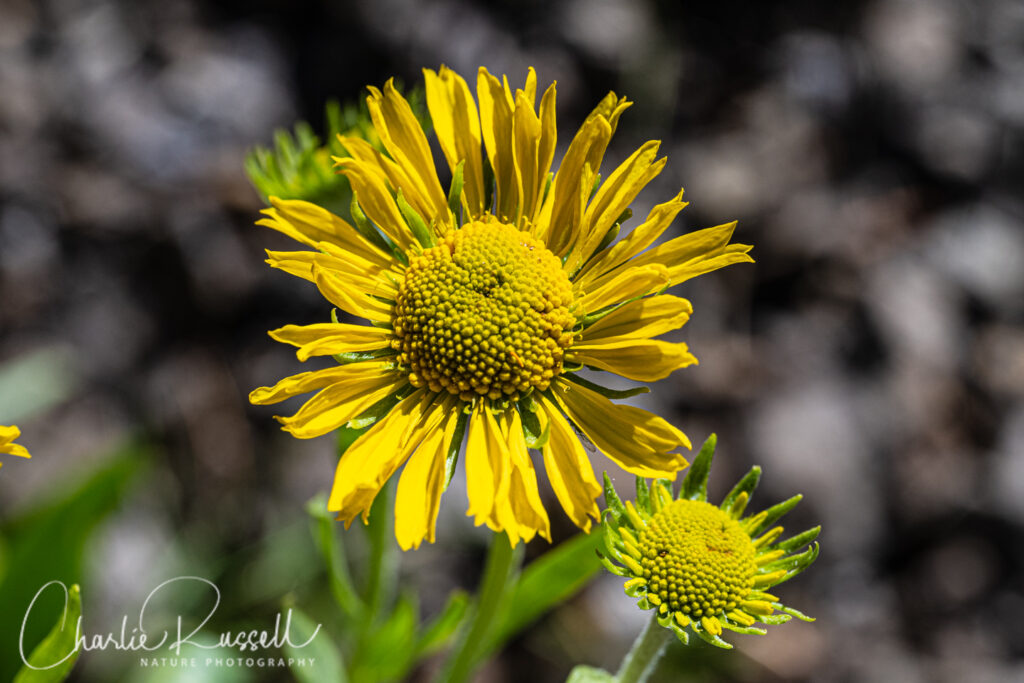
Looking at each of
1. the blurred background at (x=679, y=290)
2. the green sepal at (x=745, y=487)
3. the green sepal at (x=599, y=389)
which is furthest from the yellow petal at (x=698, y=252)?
the blurred background at (x=679, y=290)

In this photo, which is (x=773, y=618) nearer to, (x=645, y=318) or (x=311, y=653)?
(x=645, y=318)

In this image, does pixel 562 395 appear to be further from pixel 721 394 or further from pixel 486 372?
pixel 721 394

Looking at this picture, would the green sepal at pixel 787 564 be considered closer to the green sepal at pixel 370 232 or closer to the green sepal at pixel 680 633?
the green sepal at pixel 680 633

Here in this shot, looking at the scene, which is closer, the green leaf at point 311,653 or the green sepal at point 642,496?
the green sepal at point 642,496

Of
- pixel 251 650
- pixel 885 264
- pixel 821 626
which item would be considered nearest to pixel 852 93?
pixel 885 264

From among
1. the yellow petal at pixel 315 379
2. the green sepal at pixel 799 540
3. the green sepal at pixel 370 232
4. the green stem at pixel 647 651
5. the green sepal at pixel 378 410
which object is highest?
the green sepal at pixel 370 232

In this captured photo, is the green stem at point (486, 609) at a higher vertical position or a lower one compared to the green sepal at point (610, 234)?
lower
